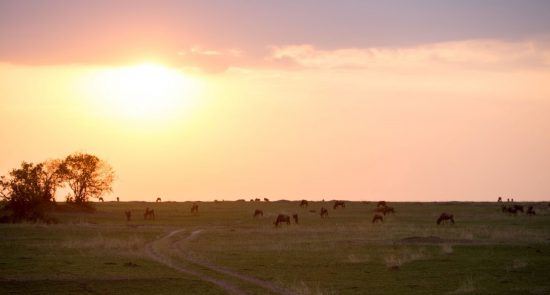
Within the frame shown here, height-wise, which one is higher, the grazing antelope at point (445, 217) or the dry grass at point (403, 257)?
the grazing antelope at point (445, 217)

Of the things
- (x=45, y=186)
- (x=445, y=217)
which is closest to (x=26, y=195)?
(x=45, y=186)

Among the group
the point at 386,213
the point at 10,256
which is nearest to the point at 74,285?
the point at 10,256

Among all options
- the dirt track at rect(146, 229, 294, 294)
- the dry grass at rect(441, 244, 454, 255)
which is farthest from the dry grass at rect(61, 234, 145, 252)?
the dry grass at rect(441, 244, 454, 255)

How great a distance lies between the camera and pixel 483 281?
29.5 metres

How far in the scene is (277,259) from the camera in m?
37.8

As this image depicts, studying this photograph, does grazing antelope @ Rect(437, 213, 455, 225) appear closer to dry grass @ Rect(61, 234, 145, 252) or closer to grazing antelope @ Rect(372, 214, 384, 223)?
grazing antelope @ Rect(372, 214, 384, 223)

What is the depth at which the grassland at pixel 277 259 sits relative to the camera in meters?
28.1

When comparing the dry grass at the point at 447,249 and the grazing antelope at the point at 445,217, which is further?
the grazing antelope at the point at 445,217

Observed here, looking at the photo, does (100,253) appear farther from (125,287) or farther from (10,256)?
(125,287)

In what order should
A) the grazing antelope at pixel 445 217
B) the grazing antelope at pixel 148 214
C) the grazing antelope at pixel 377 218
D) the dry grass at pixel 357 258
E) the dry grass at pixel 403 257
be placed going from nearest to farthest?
1. the dry grass at pixel 403 257
2. the dry grass at pixel 357 258
3. the grazing antelope at pixel 445 217
4. the grazing antelope at pixel 377 218
5. the grazing antelope at pixel 148 214

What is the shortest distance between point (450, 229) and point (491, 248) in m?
14.6

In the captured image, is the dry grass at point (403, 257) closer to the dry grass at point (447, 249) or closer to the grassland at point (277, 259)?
the grassland at point (277, 259)

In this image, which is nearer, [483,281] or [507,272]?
[483,281]

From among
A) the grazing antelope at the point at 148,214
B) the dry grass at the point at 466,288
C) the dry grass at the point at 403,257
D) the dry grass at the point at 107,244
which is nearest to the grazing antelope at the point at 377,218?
the dry grass at the point at 403,257
